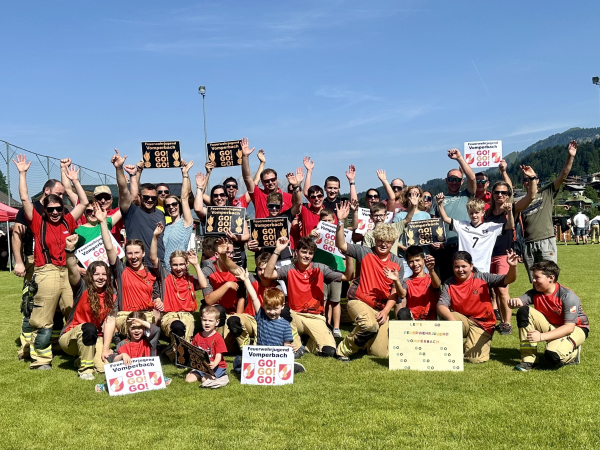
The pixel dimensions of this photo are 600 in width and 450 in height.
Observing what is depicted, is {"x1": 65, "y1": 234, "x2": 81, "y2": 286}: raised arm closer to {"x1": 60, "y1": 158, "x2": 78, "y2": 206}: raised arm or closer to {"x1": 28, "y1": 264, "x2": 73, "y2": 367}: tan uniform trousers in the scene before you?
{"x1": 28, "y1": 264, "x2": 73, "y2": 367}: tan uniform trousers

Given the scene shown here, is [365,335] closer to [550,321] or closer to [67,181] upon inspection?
[550,321]

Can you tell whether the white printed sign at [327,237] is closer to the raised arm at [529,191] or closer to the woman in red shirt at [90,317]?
the raised arm at [529,191]

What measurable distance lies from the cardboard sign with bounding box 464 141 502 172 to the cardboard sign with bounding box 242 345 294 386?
6.83m

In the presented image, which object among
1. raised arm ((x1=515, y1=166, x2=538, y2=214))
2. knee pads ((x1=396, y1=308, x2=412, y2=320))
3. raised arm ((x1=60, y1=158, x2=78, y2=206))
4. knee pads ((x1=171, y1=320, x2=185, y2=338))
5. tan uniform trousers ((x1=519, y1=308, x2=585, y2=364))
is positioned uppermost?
raised arm ((x1=60, y1=158, x2=78, y2=206))

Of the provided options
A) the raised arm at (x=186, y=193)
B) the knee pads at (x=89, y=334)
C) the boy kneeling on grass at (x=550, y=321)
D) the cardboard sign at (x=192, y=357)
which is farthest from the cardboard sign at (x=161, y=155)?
the boy kneeling on grass at (x=550, y=321)

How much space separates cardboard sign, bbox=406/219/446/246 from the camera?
836cm

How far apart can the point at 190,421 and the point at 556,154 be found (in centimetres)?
18816

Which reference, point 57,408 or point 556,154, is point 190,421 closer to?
point 57,408

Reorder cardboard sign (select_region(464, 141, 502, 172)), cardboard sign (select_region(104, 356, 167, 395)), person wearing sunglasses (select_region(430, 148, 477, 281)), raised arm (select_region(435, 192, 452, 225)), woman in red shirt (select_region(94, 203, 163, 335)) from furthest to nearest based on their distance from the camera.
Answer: cardboard sign (select_region(464, 141, 502, 172)) → person wearing sunglasses (select_region(430, 148, 477, 281)) → raised arm (select_region(435, 192, 452, 225)) → woman in red shirt (select_region(94, 203, 163, 335)) → cardboard sign (select_region(104, 356, 167, 395))

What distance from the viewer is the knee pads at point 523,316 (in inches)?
241

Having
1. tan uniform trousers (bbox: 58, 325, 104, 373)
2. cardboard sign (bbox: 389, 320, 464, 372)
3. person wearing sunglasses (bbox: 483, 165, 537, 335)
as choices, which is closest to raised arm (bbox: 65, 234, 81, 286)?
tan uniform trousers (bbox: 58, 325, 104, 373)

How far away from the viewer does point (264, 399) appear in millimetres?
5273

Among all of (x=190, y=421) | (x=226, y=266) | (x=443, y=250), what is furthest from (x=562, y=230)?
(x=190, y=421)

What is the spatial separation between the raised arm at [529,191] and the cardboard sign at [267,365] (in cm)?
446
